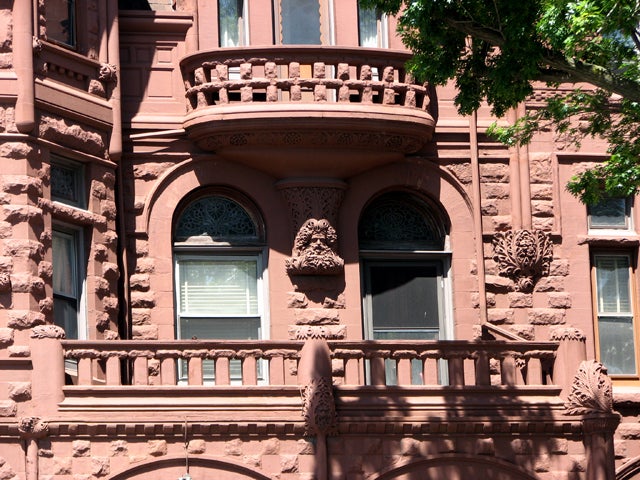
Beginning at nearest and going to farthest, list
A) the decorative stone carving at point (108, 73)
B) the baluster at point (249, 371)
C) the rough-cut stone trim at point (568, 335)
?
the baluster at point (249, 371)
the rough-cut stone trim at point (568, 335)
the decorative stone carving at point (108, 73)

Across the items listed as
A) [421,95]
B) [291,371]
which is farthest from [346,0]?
[291,371]

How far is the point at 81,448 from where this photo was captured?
2762 centimetres

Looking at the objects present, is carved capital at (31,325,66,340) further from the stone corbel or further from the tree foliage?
the tree foliage

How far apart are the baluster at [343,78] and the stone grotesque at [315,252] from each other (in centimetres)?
193

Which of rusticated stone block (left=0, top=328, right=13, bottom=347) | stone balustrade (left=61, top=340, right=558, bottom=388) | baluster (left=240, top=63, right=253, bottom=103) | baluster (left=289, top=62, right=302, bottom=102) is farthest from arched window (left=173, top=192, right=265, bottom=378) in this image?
rusticated stone block (left=0, top=328, right=13, bottom=347)

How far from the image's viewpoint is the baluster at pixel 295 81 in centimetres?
3098

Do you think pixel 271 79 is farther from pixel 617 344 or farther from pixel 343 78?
pixel 617 344

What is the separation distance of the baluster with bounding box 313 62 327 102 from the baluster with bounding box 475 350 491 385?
4865 millimetres

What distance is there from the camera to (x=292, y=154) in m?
31.3

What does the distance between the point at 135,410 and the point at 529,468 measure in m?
5.70

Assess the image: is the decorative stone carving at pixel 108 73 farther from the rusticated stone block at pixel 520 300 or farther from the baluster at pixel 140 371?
the rusticated stone block at pixel 520 300

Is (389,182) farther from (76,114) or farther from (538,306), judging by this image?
(76,114)

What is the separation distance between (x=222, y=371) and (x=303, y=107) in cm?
472

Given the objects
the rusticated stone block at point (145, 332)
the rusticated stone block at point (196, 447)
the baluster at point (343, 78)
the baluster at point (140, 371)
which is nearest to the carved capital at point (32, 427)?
the baluster at point (140, 371)
